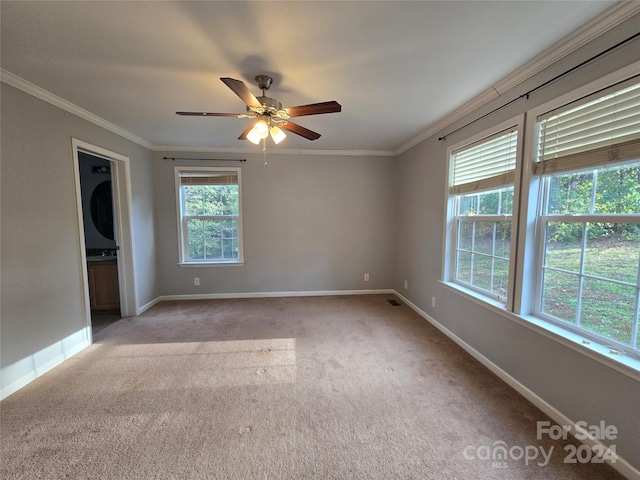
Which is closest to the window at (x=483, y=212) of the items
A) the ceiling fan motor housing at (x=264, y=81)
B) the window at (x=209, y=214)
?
the ceiling fan motor housing at (x=264, y=81)

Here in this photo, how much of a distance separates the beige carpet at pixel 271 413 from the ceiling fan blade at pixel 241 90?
2.11m

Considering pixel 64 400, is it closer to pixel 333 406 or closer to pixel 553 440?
pixel 333 406

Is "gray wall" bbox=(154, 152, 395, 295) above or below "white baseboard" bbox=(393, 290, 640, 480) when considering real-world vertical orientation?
above

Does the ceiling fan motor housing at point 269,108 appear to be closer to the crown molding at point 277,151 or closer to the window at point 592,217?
the window at point 592,217

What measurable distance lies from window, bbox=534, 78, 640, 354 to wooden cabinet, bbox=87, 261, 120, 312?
485 cm

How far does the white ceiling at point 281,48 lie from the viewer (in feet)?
4.42

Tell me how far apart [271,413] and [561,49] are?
301cm

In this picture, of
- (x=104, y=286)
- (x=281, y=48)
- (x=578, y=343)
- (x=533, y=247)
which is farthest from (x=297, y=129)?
(x=104, y=286)

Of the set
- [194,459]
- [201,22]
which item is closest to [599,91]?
[201,22]

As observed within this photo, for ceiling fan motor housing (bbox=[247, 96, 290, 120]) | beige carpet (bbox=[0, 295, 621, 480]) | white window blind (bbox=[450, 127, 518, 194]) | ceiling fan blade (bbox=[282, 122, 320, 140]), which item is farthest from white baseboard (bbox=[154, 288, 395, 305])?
ceiling fan motor housing (bbox=[247, 96, 290, 120])

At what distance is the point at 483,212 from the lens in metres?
2.50

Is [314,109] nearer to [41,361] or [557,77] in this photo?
[557,77]

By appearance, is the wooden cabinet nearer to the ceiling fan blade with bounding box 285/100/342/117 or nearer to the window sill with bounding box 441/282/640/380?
the ceiling fan blade with bounding box 285/100/342/117

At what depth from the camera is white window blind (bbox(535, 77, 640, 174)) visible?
1338 mm
